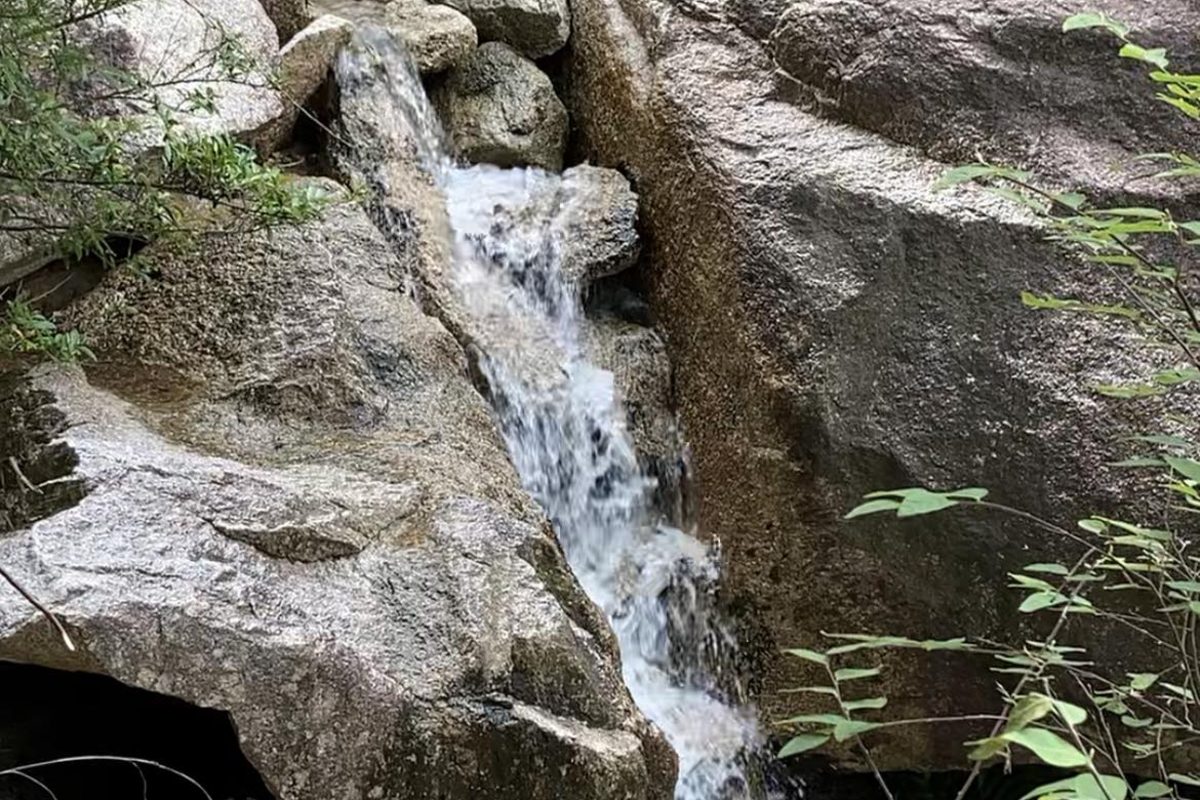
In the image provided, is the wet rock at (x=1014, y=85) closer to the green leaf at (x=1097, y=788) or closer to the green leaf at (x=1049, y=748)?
the green leaf at (x=1097, y=788)

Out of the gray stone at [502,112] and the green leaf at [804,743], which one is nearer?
the green leaf at [804,743]

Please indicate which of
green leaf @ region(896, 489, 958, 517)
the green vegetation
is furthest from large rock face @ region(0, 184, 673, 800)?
green leaf @ region(896, 489, 958, 517)

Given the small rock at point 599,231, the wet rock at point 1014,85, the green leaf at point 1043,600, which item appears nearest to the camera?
the green leaf at point 1043,600

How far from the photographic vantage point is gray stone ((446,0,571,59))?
5.19 metres

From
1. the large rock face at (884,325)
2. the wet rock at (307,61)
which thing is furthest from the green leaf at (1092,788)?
the wet rock at (307,61)

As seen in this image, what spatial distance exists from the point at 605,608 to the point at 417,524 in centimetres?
135

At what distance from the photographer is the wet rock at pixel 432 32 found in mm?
4867

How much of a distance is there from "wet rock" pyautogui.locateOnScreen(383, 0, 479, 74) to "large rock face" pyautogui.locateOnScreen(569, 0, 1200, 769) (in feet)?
4.40

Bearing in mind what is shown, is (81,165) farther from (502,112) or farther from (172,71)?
(502,112)

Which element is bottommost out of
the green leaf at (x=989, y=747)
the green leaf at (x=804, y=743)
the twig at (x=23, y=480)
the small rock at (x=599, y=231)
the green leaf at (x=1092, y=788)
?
the small rock at (x=599, y=231)

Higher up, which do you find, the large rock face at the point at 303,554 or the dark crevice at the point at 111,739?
the large rock face at the point at 303,554

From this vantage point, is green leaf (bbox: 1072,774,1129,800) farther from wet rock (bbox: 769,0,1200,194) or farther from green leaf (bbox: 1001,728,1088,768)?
wet rock (bbox: 769,0,1200,194)

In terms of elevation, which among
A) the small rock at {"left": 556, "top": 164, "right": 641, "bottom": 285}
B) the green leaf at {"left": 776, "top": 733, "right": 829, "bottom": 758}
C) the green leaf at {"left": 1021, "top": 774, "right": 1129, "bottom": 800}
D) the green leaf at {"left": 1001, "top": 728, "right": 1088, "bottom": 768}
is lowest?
the small rock at {"left": 556, "top": 164, "right": 641, "bottom": 285}

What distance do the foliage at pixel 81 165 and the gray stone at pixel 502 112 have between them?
2.33m
